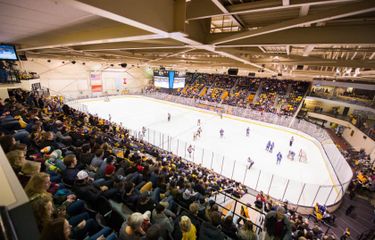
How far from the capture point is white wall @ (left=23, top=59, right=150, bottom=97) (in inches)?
938

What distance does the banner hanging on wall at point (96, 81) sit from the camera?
97.4 ft

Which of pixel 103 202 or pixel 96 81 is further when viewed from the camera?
pixel 96 81

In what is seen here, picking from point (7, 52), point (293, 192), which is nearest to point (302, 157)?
point (293, 192)

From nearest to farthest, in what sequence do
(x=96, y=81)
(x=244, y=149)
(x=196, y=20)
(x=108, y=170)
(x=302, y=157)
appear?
(x=196, y=20) → (x=108, y=170) → (x=302, y=157) → (x=244, y=149) → (x=96, y=81)

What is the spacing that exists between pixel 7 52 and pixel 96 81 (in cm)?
2465

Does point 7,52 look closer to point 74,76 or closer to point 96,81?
point 74,76

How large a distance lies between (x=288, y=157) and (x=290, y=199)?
5.61 m

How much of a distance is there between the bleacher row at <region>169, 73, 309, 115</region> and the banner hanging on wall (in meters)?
14.3

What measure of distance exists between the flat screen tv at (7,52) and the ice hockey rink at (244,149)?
875cm

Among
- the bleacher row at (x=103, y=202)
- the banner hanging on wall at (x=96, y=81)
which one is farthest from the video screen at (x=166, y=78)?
the bleacher row at (x=103, y=202)

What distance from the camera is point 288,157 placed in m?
13.9

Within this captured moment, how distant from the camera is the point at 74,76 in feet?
89.5

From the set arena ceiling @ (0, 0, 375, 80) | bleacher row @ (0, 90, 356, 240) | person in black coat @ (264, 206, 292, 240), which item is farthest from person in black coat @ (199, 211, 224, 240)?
arena ceiling @ (0, 0, 375, 80)

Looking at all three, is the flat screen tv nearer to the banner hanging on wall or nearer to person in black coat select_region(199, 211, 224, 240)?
person in black coat select_region(199, 211, 224, 240)
